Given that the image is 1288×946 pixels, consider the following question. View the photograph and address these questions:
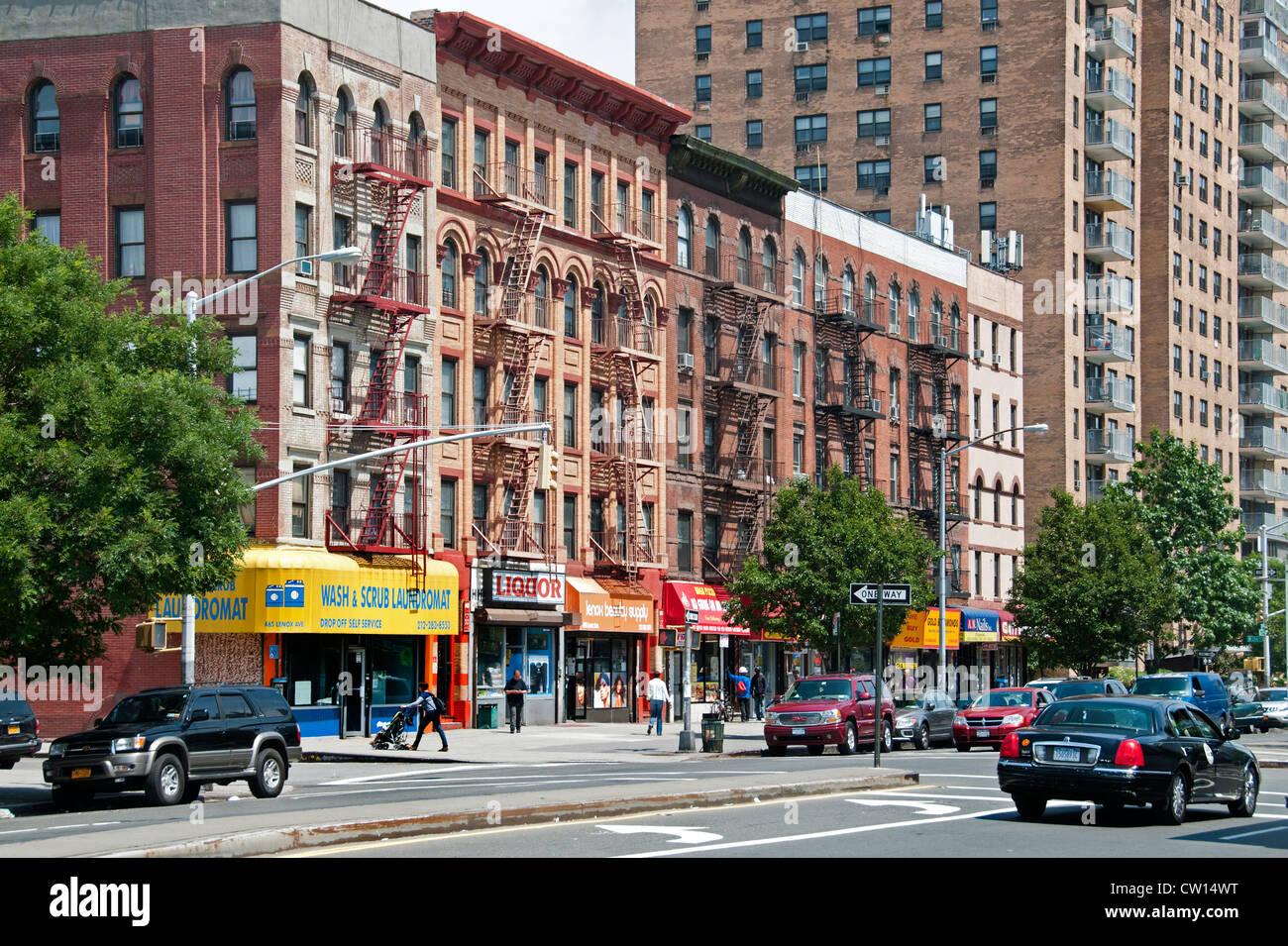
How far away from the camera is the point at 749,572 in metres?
52.4

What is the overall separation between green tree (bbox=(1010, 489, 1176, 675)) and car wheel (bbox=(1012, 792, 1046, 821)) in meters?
46.1

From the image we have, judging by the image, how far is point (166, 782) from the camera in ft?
81.4

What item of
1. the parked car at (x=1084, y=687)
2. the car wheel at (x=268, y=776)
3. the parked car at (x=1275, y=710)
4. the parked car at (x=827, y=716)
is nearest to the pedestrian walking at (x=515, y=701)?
the parked car at (x=827, y=716)

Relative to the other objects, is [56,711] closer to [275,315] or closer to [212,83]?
[275,315]

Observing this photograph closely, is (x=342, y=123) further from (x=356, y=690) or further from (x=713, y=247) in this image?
(x=713, y=247)

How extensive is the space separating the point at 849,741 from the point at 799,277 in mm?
30045

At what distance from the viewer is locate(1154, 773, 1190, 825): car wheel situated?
66.6ft

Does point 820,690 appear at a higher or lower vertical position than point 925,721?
higher

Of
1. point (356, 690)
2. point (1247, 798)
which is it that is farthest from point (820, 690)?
point (1247, 798)

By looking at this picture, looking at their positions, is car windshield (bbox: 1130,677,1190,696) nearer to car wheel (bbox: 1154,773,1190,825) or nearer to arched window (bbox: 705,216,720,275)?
arched window (bbox: 705,216,720,275)

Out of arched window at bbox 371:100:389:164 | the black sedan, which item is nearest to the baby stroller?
arched window at bbox 371:100:389:164

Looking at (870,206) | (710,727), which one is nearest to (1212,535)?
(870,206)

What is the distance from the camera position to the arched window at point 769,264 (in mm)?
63906

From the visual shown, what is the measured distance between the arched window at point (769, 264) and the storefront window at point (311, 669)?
25.8 m
